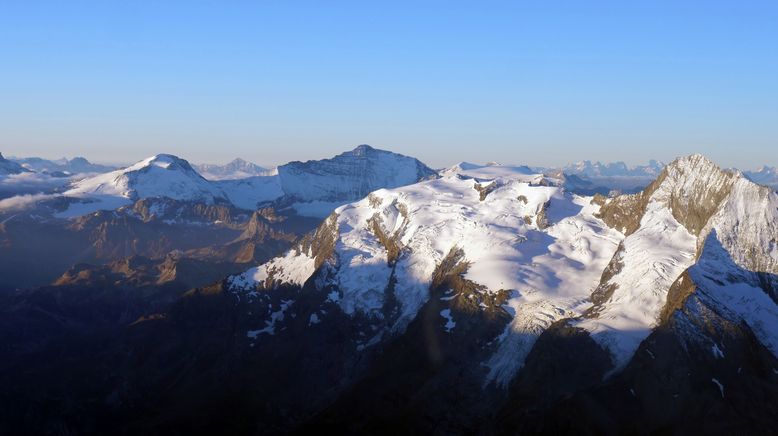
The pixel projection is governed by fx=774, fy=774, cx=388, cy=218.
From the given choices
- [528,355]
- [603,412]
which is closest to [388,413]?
[528,355]

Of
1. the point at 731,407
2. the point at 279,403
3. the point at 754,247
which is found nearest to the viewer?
the point at 731,407

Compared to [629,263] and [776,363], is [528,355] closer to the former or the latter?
[629,263]

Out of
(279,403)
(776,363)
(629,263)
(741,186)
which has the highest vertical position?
(741,186)

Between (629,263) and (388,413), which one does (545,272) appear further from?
(388,413)

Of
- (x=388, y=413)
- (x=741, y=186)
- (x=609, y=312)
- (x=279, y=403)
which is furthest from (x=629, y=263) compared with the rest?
(x=279, y=403)

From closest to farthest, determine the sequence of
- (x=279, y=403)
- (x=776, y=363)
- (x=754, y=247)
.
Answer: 1. (x=776, y=363)
2. (x=754, y=247)
3. (x=279, y=403)

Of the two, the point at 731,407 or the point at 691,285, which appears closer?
the point at 731,407

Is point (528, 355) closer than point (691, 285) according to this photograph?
No

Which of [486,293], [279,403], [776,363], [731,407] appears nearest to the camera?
[731,407]

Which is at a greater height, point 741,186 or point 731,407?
point 741,186
